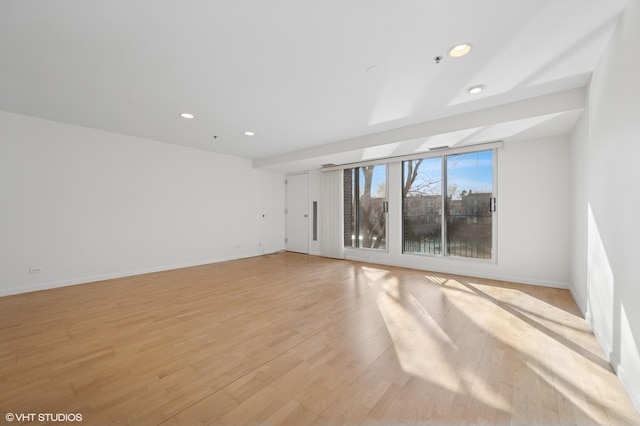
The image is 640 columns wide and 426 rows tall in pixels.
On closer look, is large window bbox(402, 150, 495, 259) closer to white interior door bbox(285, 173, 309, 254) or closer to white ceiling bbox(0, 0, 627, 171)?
white ceiling bbox(0, 0, 627, 171)

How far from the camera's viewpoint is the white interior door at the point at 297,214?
23.3 ft

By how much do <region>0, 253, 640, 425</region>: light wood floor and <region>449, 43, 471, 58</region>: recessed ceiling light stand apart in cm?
265

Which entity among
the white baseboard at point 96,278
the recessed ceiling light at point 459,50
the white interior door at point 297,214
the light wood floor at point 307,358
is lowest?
the light wood floor at point 307,358

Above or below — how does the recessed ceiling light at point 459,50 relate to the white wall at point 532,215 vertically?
above

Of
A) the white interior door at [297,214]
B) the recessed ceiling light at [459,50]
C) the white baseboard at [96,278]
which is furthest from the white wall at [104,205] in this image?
the recessed ceiling light at [459,50]

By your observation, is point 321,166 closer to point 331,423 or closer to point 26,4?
point 26,4

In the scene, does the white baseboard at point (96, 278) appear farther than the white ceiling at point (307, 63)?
Yes

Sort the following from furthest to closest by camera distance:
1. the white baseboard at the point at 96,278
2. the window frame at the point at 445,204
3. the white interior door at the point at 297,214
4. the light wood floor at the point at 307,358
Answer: the white interior door at the point at 297,214
the window frame at the point at 445,204
the white baseboard at the point at 96,278
the light wood floor at the point at 307,358

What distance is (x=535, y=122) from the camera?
10.5 feet

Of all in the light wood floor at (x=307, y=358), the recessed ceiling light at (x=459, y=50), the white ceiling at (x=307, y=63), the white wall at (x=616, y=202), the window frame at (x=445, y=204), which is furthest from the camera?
the window frame at (x=445, y=204)

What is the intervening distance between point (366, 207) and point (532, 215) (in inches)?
124

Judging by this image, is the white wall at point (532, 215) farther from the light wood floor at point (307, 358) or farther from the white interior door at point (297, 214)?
the white interior door at point (297, 214)

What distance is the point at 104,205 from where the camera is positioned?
4348 millimetres

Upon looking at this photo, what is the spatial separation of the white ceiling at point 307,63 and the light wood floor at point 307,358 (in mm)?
2628
